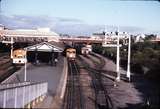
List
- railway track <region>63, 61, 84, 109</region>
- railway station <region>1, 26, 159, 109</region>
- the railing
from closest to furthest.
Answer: the railing → railway station <region>1, 26, 159, 109</region> → railway track <region>63, 61, 84, 109</region>

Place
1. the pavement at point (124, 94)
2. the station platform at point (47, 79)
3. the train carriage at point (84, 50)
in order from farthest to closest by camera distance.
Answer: the train carriage at point (84, 50), the pavement at point (124, 94), the station platform at point (47, 79)

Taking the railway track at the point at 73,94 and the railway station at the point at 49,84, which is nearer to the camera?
the railway station at the point at 49,84

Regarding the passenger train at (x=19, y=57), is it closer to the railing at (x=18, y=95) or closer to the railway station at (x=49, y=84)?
the railway station at (x=49, y=84)

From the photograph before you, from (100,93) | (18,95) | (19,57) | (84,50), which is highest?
(18,95)

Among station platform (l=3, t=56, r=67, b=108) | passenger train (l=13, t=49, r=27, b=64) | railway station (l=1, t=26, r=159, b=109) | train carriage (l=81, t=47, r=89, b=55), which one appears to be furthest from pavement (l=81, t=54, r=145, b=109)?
train carriage (l=81, t=47, r=89, b=55)

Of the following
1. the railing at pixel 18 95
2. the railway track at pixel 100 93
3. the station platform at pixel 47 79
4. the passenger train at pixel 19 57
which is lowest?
the railway track at pixel 100 93

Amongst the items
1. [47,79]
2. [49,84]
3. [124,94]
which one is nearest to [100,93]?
[124,94]

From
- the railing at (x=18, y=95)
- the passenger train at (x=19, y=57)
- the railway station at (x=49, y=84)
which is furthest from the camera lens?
the passenger train at (x=19, y=57)

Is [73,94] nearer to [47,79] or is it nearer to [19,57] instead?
[47,79]

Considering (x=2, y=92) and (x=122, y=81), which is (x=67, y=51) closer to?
(x=122, y=81)

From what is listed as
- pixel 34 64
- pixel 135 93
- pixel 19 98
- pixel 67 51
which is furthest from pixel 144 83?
pixel 67 51

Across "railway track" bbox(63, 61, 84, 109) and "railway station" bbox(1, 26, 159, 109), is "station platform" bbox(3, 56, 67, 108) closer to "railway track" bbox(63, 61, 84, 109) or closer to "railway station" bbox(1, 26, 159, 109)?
"railway station" bbox(1, 26, 159, 109)

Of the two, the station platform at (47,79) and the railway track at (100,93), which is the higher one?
the station platform at (47,79)

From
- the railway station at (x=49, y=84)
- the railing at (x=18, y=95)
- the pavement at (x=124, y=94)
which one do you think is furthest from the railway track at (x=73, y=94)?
the railing at (x=18, y=95)
